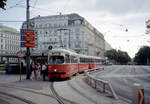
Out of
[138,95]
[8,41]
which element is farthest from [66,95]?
[8,41]

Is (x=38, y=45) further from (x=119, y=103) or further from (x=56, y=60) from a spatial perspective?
(x=119, y=103)

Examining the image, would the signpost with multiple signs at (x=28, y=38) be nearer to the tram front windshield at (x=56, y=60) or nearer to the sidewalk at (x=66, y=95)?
the tram front windshield at (x=56, y=60)

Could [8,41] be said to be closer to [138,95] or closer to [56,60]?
[56,60]

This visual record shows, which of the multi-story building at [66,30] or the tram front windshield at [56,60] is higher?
the multi-story building at [66,30]

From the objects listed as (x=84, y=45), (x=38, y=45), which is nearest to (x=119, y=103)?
(x=84, y=45)

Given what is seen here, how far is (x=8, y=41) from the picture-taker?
3622 inches

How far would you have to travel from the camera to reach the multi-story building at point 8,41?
8719 centimetres

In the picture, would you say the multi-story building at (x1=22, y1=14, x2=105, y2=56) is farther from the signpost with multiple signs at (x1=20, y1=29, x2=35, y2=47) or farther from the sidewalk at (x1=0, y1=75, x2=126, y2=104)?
the sidewalk at (x1=0, y1=75, x2=126, y2=104)

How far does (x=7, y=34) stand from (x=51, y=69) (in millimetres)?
81533

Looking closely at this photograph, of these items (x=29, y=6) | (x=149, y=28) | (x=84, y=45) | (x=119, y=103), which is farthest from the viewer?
(x=84, y=45)

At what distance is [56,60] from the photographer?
55.8ft

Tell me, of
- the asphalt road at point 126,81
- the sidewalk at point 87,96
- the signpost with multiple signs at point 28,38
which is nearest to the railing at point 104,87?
the sidewalk at point 87,96

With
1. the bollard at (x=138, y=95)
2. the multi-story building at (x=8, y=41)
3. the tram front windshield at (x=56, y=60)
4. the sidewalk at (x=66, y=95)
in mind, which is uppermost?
the multi-story building at (x=8, y=41)

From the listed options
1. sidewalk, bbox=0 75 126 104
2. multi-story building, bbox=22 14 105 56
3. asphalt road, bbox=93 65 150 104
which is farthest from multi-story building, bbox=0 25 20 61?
sidewalk, bbox=0 75 126 104
